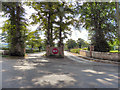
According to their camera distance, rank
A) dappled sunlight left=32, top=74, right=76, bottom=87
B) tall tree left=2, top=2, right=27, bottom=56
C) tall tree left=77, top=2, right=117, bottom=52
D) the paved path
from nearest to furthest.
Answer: the paved path → dappled sunlight left=32, top=74, right=76, bottom=87 → tall tree left=77, top=2, right=117, bottom=52 → tall tree left=2, top=2, right=27, bottom=56

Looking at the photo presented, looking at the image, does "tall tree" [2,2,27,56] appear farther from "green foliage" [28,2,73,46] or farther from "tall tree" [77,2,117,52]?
"tall tree" [77,2,117,52]

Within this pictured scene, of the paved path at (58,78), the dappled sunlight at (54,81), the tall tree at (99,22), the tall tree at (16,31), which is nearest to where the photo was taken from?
the paved path at (58,78)

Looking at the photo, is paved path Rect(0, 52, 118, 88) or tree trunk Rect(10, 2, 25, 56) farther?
tree trunk Rect(10, 2, 25, 56)

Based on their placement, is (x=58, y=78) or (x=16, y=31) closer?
(x=58, y=78)

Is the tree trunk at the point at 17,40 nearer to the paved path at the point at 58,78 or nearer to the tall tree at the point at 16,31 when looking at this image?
the tall tree at the point at 16,31

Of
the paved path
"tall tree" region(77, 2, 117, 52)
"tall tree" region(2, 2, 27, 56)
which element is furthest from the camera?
"tall tree" region(2, 2, 27, 56)

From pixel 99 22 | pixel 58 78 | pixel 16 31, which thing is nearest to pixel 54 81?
pixel 58 78

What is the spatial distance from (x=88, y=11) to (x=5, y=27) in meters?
15.6

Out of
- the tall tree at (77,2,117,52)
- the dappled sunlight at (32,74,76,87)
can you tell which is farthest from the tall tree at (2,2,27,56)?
the dappled sunlight at (32,74,76,87)

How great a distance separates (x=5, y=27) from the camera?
65.0 feet

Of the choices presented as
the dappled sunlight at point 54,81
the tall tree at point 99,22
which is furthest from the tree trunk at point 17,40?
the dappled sunlight at point 54,81

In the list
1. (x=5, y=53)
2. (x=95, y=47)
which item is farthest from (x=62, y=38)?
(x=5, y=53)

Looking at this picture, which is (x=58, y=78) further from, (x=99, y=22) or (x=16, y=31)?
(x=16, y=31)

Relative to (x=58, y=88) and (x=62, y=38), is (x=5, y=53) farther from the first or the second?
(x=58, y=88)
